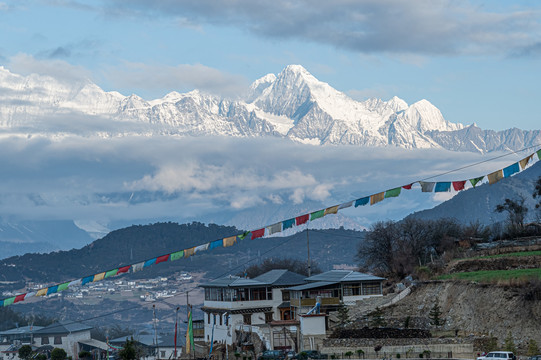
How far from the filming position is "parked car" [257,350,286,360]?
5067 centimetres

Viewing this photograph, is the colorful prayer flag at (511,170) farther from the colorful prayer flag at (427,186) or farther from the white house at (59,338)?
the white house at (59,338)

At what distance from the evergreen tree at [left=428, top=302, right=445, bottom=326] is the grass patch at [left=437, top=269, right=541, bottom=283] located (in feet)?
10.6

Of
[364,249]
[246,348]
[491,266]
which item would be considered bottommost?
[246,348]

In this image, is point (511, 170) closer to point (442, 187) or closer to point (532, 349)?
point (442, 187)

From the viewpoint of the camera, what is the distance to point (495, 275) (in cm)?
5238

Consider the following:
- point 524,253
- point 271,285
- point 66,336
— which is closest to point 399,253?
point 271,285

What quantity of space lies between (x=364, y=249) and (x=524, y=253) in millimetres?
45409

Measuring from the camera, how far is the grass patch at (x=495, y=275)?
162 feet

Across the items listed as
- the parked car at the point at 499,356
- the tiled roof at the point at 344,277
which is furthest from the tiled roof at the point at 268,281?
the parked car at the point at 499,356

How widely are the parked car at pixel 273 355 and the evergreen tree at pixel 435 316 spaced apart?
878 centimetres

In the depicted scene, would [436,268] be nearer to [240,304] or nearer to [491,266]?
[491,266]

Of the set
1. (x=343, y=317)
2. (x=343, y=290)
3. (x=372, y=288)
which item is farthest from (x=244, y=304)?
(x=343, y=317)

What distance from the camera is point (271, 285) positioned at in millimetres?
74125

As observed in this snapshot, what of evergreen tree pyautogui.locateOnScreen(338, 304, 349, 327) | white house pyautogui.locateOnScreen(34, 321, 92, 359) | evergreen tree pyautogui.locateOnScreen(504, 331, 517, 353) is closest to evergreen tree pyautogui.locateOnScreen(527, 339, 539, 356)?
evergreen tree pyautogui.locateOnScreen(504, 331, 517, 353)
